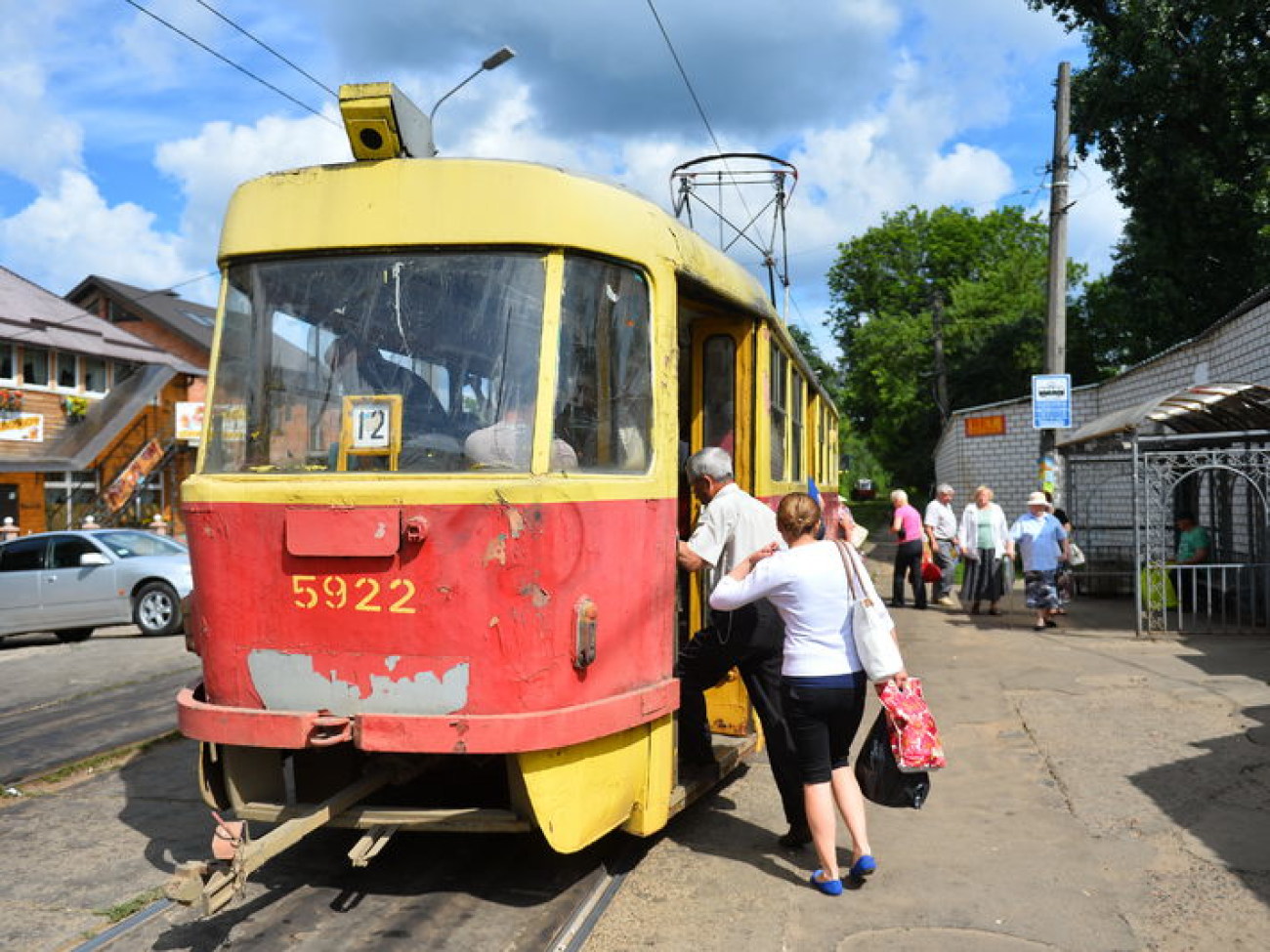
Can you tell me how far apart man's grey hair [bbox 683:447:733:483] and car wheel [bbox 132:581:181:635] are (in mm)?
11147

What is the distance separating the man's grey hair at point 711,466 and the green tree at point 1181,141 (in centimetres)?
2085

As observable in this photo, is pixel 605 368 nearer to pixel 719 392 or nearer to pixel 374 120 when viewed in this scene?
pixel 374 120

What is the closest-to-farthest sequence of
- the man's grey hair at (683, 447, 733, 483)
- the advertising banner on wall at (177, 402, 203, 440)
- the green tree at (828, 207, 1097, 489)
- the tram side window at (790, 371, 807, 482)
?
the man's grey hair at (683, 447, 733, 483) → the tram side window at (790, 371, 807, 482) → the advertising banner on wall at (177, 402, 203, 440) → the green tree at (828, 207, 1097, 489)

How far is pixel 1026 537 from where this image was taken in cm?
1292

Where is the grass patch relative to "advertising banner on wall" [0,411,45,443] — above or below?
below

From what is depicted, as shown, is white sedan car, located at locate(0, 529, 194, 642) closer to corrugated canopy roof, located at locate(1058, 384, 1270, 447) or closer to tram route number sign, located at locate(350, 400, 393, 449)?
tram route number sign, located at locate(350, 400, 393, 449)

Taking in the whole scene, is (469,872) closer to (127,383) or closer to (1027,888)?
(1027,888)

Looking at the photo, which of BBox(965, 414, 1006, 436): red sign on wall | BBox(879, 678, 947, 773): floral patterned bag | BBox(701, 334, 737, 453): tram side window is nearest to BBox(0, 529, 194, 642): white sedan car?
BBox(701, 334, 737, 453): tram side window

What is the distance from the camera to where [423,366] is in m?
4.54

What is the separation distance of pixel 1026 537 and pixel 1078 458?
418 centimetres

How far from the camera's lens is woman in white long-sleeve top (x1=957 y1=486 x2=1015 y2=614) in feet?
46.9

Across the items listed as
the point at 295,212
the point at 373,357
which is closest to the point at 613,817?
the point at 373,357

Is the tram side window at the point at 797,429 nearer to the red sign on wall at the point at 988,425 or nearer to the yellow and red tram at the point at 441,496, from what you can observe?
the yellow and red tram at the point at 441,496

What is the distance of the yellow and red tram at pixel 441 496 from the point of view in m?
4.27
